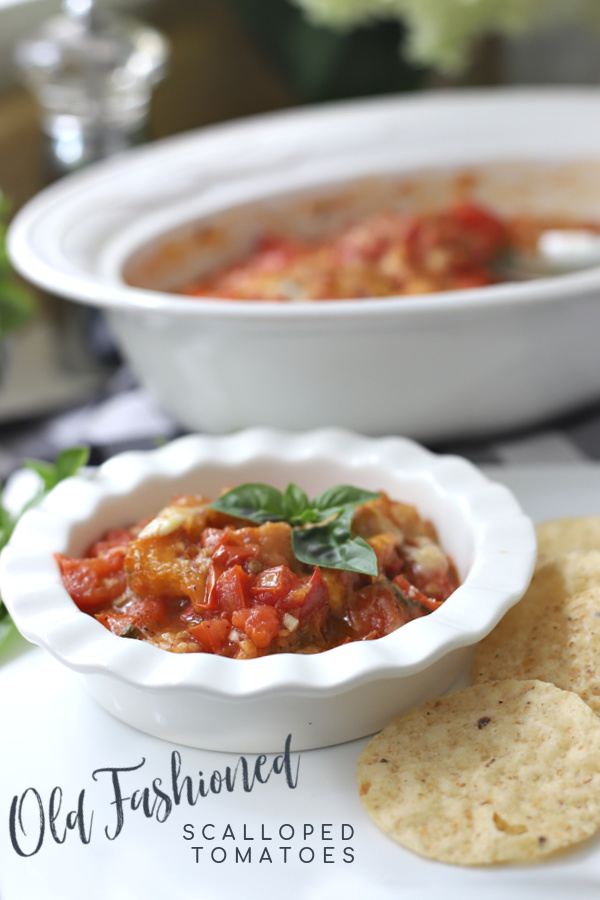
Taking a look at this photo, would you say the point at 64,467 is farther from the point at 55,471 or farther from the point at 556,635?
the point at 556,635

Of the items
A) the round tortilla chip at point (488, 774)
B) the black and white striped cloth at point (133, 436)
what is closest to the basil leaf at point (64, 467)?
the black and white striped cloth at point (133, 436)

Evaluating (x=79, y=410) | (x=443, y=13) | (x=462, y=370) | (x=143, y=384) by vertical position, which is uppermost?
(x=443, y=13)

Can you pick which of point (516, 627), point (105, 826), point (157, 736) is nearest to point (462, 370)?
point (516, 627)

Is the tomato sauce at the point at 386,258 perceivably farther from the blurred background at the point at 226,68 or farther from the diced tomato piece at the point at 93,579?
the diced tomato piece at the point at 93,579

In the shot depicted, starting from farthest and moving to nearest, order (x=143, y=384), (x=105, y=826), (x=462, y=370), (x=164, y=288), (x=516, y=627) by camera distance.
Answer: (x=164, y=288) → (x=143, y=384) → (x=462, y=370) → (x=516, y=627) → (x=105, y=826)

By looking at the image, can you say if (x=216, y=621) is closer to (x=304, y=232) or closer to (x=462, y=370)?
(x=462, y=370)

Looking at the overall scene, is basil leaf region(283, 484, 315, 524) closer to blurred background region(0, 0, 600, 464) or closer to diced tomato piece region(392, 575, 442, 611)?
diced tomato piece region(392, 575, 442, 611)

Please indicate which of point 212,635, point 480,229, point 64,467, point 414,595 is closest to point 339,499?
point 414,595

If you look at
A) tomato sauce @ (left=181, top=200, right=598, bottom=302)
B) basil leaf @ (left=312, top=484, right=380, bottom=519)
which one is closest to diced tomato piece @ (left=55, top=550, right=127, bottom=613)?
basil leaf @ (left=312, top=484, right=380, bottom=519)
